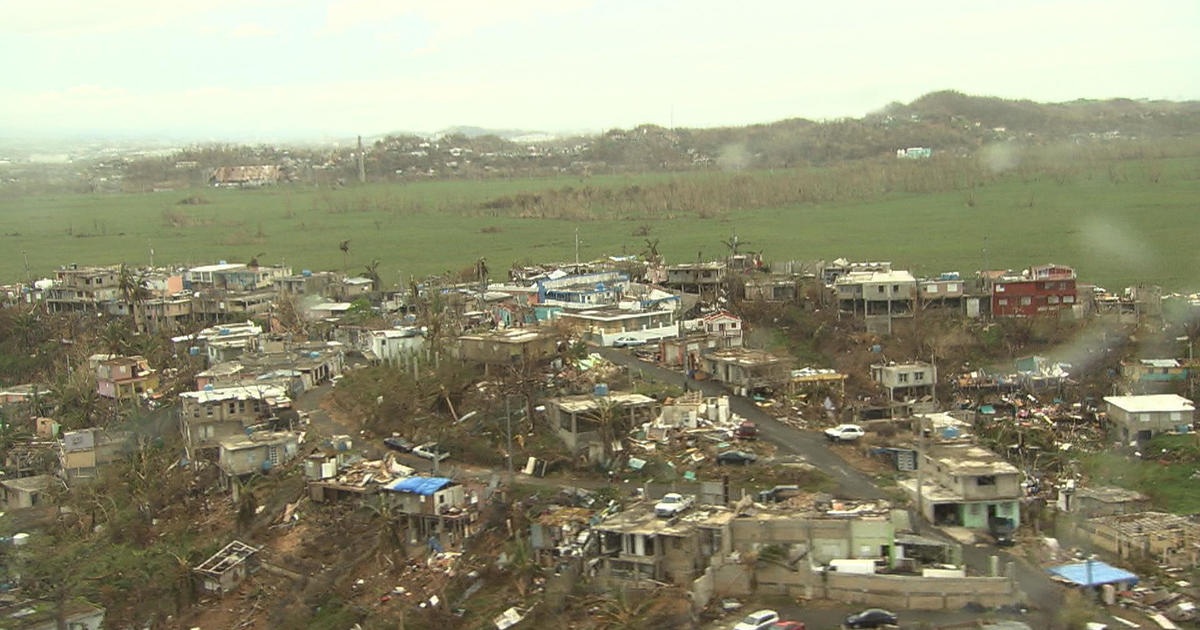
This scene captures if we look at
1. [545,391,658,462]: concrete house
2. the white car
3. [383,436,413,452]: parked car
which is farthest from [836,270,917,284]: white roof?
the white car

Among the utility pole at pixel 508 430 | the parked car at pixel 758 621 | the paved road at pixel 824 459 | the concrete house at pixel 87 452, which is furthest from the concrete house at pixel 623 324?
the parked car at pixel 758 621

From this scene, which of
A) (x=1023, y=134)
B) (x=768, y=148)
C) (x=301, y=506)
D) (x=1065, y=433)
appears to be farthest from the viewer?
(x=768, y=148)

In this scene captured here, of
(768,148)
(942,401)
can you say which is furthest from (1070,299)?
(768,148)

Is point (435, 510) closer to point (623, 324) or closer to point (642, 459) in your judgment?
point (642, 459)

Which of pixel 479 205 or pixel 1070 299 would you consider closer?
pixel 1070 299

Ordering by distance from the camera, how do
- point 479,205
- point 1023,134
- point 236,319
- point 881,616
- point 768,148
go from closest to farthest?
point 881,616, point 236,319, point 479,205, point 1023,134, point 768,148

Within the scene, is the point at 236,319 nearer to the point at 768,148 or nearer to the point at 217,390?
the point at 217,390
